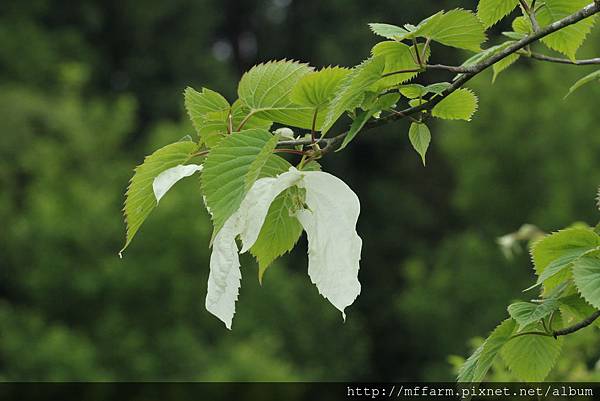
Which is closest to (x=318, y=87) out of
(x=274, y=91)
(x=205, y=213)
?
(x=274, y=91)

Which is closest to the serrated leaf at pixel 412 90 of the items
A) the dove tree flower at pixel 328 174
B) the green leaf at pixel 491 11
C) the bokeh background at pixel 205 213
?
the dove tree flower at pixel 328 174

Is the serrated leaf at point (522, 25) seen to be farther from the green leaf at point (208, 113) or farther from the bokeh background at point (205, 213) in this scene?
the bokeh background at point (205, 213)

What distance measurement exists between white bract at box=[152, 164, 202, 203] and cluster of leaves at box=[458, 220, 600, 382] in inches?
10.4

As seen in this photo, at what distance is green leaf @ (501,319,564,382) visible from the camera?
845 millimetres

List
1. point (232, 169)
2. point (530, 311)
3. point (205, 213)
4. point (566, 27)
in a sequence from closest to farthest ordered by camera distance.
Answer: point (232, 169)
point (530, 311)
point (566, 27)
point (205, 213)

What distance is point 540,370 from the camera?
0.85m

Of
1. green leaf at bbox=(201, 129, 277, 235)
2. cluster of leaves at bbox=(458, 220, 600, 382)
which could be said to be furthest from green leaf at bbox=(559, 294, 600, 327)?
green leaf at bbox=(201, 129, 277, 235)

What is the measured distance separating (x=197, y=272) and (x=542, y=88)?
3920 millimetres

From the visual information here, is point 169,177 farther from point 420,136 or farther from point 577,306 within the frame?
point 577,306

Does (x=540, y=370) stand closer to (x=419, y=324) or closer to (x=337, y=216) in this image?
(x=337, y=216)

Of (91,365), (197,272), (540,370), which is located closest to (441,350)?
(197,272)

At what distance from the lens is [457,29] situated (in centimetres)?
76

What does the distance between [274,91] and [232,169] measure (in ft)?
0.34

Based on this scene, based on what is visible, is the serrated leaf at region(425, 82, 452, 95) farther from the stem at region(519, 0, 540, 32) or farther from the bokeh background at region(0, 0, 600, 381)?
the bokeh background at region(0, 0, 600, 381)
